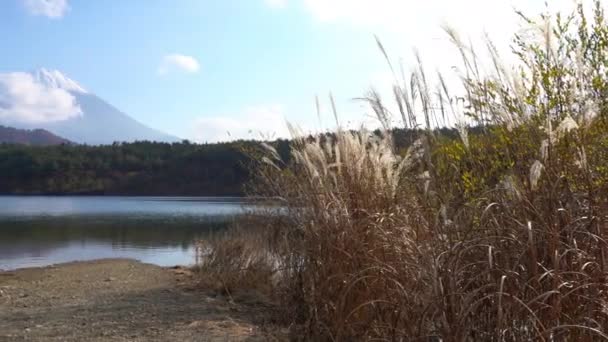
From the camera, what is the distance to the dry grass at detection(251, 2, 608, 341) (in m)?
2.28

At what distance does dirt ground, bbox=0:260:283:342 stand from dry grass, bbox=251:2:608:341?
986 mm

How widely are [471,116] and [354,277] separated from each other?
3.52ft

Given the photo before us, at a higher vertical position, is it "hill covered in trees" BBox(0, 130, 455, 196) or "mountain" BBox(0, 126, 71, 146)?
"mountain" BBox(0, 126, 71, 146)

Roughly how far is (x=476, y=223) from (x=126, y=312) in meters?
5.10

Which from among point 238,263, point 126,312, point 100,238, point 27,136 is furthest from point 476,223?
point 27,136

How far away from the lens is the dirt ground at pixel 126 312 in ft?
17.9

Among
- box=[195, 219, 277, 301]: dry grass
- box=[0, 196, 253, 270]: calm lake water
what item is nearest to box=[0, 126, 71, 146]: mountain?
box=[0, 196, 253, 270]: calm lake water

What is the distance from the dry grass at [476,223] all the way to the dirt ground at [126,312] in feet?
3.24

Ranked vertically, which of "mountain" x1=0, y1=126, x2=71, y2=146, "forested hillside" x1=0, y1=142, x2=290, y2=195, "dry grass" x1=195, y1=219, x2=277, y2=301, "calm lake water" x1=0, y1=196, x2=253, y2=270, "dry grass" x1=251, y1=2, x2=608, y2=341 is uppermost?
"mountain" x1=0, y1=126, x2=71, y2=146

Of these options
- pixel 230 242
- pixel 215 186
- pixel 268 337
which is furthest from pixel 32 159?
pixel 268 337

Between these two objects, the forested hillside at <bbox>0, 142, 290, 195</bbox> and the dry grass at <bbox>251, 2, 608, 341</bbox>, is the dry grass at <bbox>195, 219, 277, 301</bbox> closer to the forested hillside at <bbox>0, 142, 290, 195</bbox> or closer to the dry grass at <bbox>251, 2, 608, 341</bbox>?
the dry grass at <bbox>251, 2, 608, 341</bbox>

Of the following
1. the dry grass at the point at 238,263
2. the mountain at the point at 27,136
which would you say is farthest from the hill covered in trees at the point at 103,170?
the mountain at the point at 27,136

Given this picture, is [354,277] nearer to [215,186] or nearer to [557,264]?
[557,264]

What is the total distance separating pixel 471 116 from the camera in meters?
3.40
